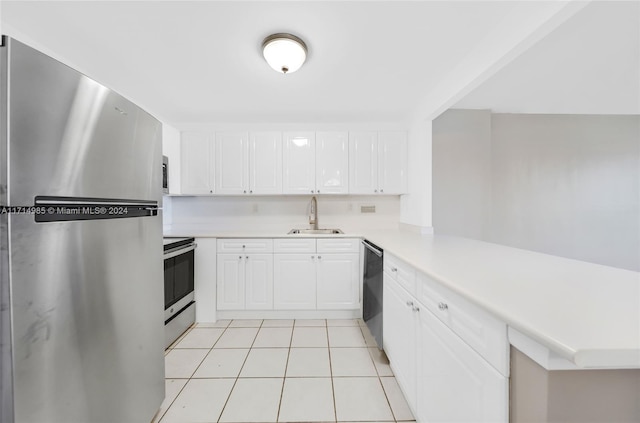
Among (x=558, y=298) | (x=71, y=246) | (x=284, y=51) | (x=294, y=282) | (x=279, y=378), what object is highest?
(x=284, y=51)

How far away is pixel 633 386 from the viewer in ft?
2.10

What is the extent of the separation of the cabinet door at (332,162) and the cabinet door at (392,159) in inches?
16.1

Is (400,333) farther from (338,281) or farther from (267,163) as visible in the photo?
(267,163)

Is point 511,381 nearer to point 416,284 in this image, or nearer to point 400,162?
point 416,284

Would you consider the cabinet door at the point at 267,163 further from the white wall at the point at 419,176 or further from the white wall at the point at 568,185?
the white wall at the point at 568,185

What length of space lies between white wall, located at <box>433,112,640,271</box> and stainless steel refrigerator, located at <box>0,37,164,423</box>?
137 inches

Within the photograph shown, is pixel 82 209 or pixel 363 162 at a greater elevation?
pixel 363 162

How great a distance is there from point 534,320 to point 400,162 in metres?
2.57

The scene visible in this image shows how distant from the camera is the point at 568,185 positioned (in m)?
3.24

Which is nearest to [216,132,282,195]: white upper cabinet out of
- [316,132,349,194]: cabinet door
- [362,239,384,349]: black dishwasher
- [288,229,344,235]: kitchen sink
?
[316,132,349,194]: cabinet door

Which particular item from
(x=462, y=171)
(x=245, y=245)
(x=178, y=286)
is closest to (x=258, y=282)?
(x=245, y=245)

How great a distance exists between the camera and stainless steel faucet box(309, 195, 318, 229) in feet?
10.6

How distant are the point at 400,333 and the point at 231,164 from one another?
2.50m

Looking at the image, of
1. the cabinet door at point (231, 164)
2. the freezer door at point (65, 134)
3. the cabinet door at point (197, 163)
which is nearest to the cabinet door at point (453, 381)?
the freezer door at point (65, 134)
